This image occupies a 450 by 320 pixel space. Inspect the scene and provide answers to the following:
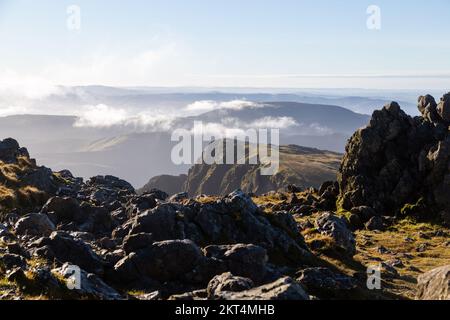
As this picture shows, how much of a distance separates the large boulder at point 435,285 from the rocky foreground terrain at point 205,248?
0.29 ft

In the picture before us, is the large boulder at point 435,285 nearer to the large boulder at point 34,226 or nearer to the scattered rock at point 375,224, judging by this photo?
the large boulder at point 34,226

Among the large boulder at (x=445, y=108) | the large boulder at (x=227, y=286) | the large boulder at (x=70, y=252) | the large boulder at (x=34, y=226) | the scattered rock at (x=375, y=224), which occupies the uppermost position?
the large boulder at (x=445, y=108)

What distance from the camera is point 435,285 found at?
22719mm

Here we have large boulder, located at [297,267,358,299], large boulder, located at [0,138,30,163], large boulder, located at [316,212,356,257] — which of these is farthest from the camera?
large boulder, located at [0,138,30,163]

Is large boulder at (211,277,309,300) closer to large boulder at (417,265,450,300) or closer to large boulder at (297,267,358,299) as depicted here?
large boulder at (417,265,450,300)

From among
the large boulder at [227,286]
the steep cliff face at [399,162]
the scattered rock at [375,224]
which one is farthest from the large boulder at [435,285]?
the steep cliff face at [399,162]

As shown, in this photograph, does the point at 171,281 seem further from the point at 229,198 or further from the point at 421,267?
the point at 421,267

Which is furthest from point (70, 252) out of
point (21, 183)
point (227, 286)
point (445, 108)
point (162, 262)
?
point (445, 108)

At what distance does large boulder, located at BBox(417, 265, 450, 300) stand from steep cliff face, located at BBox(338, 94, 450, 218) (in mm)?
69406

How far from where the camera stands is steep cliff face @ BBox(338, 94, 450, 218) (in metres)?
89.1

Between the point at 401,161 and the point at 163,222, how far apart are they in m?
71.9

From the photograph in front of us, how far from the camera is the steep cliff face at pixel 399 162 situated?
89125 millimetres

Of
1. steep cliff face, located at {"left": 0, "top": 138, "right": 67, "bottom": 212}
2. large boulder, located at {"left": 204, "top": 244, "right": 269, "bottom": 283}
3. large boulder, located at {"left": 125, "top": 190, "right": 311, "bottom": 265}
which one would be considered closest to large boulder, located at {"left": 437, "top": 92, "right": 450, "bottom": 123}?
large boulder, located at {"left": 125, "top": 190, "right": 311, "bottom": 265}
